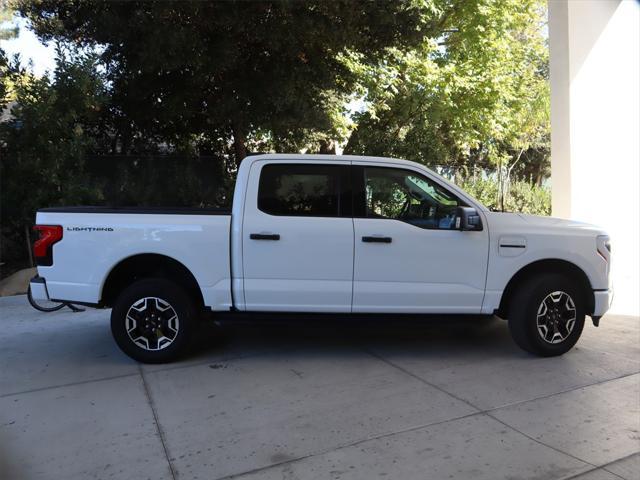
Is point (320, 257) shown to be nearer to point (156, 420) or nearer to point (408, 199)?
point (408, 199)

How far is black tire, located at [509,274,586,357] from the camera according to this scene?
538 cm

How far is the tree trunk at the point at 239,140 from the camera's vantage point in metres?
11.5

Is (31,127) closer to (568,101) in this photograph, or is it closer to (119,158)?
(119,158)

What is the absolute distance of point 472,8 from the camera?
48.0 ft

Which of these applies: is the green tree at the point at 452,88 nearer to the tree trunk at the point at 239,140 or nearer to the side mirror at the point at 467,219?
the tree trunk at the point at 239,140

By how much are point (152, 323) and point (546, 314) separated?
3849 mm

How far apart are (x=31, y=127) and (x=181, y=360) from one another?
6084mm

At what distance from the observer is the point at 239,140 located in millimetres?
12062

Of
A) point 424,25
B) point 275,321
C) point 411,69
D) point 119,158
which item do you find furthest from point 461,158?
point 275,321

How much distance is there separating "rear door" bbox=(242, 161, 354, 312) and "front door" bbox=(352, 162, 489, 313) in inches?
6.3

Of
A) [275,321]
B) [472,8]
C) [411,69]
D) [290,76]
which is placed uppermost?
[472,8]

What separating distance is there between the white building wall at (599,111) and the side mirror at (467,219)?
5.34 m

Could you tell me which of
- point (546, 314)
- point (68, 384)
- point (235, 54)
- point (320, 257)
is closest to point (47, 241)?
point (68, 384)

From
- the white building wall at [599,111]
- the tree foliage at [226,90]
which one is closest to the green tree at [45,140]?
the tree foliage at [226,90]
